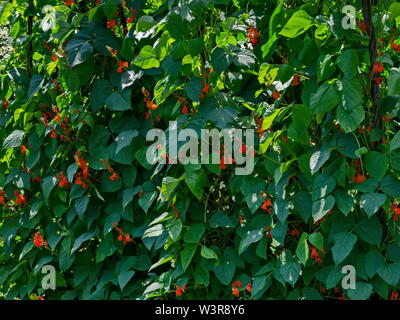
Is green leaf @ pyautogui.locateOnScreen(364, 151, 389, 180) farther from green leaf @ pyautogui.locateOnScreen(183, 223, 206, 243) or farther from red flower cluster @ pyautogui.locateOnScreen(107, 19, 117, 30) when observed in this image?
red flower cluster @ pyautogui.locateOnScreen(107, 19, 117, 30)

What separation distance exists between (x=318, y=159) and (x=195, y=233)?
0.62 meters

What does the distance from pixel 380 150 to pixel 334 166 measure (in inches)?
6.4

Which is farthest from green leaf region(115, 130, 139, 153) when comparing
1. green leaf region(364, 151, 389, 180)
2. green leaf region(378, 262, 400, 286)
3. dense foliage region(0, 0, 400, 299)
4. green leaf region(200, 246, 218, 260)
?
green leaf region(378, 262, 400, 286)

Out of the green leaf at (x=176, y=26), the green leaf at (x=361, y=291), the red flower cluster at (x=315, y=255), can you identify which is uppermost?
the green leaf at (x=176, y=26)

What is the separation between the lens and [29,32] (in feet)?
11.0

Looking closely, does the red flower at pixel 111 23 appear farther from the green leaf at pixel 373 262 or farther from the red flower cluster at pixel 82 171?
the green leaf at pixel 373 262

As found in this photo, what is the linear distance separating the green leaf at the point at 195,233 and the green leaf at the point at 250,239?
0.20m

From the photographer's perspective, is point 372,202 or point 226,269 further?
point 226,269

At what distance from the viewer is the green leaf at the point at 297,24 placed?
6.76ft

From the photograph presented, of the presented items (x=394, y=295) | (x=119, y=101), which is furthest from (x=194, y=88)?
(x=394, y=295)

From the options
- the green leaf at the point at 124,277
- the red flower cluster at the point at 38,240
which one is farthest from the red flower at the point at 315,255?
the red flower cluster at the point at 38,240

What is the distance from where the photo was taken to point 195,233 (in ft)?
7.89

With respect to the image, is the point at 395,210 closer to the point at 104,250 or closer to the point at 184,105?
the point at 184,105
